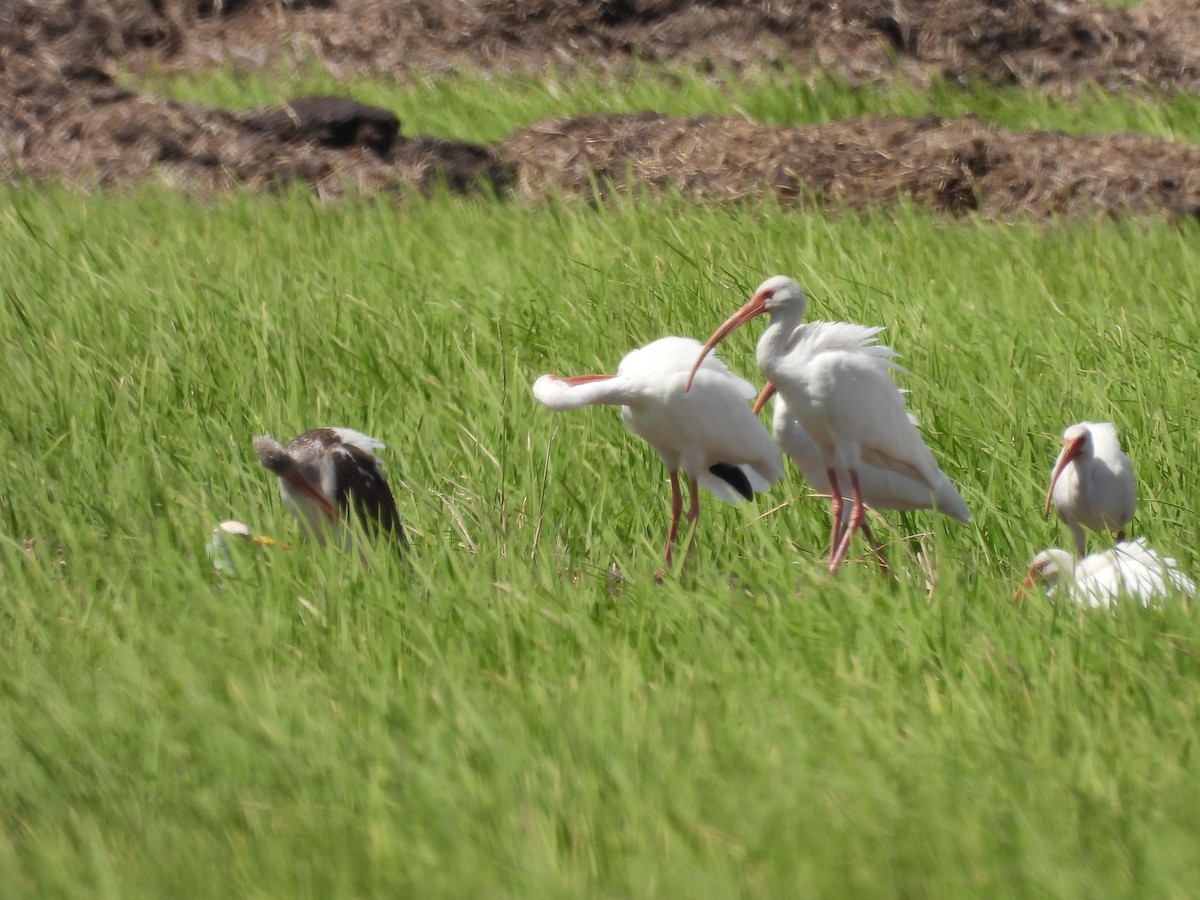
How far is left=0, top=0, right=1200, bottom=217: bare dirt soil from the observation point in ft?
24.6

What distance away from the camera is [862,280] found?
219 inches

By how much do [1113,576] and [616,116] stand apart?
5.76 meters

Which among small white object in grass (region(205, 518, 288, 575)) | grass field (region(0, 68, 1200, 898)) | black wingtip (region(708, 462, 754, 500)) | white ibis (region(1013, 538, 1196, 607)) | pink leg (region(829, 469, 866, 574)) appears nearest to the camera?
grass field (region(0, 68, 1200, 898))

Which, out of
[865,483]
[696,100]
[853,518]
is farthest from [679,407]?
[696,100]

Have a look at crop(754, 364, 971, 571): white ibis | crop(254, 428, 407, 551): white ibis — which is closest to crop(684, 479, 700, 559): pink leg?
crop(754, 364, 971, 571): white ibis

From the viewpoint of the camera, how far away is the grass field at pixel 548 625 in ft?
7.21

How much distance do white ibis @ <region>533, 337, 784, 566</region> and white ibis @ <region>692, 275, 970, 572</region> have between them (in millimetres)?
91

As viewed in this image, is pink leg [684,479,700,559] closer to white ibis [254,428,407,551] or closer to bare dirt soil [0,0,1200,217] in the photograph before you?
white ibis [254,428,407,551]

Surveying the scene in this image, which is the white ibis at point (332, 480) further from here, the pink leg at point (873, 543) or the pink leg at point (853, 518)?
the pink leg at point (873, 543)

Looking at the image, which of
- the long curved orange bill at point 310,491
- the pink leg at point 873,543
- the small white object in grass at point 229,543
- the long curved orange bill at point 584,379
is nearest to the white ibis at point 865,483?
the pink leg at point 873,543

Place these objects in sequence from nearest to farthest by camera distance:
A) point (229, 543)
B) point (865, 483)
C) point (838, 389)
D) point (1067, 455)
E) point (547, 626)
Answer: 1. point (547, 626)
2. point (229, 543)
3. point (838, 389)
4. point (1067, 455)
5. point (865, 483)

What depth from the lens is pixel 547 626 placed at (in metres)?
3.01

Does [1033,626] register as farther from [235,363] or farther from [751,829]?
[235,363]

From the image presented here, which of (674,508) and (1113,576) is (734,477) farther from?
(1113,576)
